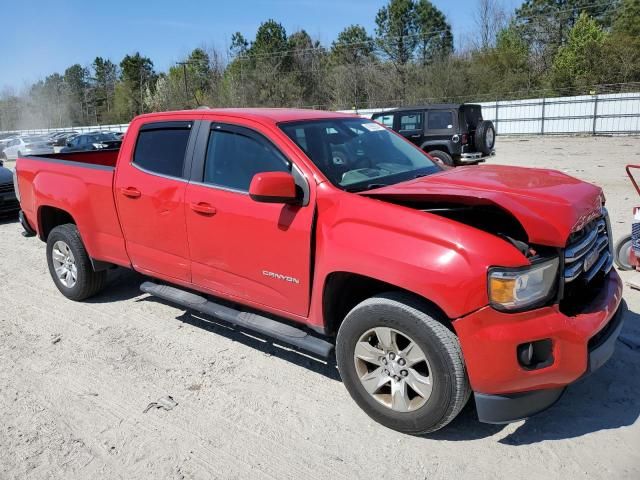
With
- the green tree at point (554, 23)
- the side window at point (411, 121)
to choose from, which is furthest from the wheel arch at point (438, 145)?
the green tree at point (554, 23)

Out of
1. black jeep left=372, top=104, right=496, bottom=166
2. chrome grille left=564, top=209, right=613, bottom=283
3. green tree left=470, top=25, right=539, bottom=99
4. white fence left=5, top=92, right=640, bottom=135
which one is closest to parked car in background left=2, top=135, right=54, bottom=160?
white fence left=5, top=92, right=640, bottom=135

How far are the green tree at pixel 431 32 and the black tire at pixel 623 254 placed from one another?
51520 millimetres

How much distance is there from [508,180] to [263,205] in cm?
159

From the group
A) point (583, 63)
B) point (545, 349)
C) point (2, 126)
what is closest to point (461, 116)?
point (545, 349)

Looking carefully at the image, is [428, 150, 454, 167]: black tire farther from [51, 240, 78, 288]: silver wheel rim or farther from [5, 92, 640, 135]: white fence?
[5, 92, 640, 135]: white fence

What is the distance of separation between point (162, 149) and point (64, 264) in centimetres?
200

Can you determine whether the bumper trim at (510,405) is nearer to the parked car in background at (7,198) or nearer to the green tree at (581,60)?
the parked car in background at (7,198)

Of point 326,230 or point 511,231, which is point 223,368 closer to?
point 326,230

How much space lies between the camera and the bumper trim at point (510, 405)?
2.72 m

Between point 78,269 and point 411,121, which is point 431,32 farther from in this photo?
point 78,269

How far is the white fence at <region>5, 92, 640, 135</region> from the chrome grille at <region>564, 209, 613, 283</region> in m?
23.9

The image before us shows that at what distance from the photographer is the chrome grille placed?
2.89m

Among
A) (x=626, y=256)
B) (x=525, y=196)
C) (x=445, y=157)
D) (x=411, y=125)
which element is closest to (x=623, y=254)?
(x=626, y=256)

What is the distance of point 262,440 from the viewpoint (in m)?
3.12
